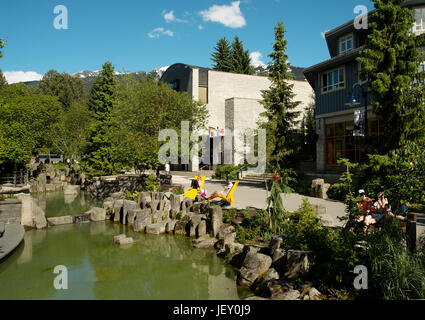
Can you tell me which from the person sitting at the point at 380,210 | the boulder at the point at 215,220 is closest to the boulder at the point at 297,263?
the person sitting at the point at 380,210

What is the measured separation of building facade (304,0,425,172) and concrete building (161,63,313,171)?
1486 cm

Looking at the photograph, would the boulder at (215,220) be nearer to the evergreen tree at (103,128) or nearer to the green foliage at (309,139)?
the evergreen tree at (103,128)

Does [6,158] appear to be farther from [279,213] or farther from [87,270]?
[279,213]

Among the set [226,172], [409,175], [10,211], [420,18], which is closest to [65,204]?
[10,211]

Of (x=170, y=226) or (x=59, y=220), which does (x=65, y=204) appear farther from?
(x=170, y=226)

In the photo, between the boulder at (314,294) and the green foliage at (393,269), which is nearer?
the green foliage at (393,269)

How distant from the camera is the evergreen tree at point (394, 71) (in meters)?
13.3

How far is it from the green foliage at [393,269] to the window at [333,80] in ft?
50.6

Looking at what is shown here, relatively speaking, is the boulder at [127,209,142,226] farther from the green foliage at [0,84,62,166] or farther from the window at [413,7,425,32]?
the window at [413,7,425,32]

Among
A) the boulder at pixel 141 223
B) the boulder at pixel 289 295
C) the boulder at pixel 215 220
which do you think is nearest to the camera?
the boulder at pixel 289 295

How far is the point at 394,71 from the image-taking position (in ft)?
46.1
